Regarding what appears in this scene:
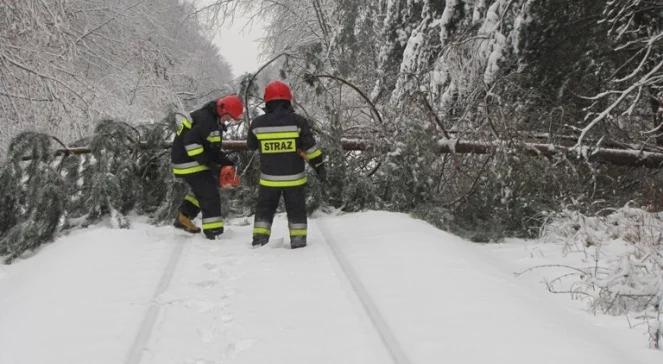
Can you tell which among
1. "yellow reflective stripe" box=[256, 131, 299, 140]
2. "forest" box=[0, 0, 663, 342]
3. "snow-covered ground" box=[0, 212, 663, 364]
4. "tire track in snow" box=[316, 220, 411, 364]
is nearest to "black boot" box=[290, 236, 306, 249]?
"snow-covered ground" box=[0, 212, 663, 364]

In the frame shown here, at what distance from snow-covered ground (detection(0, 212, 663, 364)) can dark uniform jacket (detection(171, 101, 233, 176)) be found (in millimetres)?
943

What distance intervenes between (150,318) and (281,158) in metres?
2.70

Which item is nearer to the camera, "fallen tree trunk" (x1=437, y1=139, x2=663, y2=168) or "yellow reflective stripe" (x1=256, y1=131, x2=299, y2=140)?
"yellow reflective stripe" (x1=256, y1=131, x2=299, y2=140)

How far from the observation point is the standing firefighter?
6.42 metres

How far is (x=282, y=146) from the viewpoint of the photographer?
6.45m

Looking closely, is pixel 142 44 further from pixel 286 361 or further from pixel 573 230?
pixel 286 361

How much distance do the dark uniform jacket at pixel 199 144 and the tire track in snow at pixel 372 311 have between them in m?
1.73

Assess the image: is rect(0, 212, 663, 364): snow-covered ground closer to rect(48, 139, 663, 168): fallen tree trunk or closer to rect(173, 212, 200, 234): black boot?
rect(173, 212, 200, 234): black boot

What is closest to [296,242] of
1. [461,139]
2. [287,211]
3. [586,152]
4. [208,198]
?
[287,211]

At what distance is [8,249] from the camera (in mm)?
7098

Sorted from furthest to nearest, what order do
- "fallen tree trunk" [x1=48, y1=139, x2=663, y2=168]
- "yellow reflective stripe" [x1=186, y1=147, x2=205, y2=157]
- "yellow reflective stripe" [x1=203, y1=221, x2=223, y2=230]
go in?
"fallen tree trunk" [x1=48, y1=139, x2=663, y2=168]
"yellow reflective stripe" [x1=203, y1=221, x2=223, y2=230]
"yellow reflective stripe" [x1=186, y1=147, x2=205, y2=157]

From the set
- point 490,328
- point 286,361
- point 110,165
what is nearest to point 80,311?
point 286,361

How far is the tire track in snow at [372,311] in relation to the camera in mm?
3591

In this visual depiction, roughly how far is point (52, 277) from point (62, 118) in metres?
7.13
